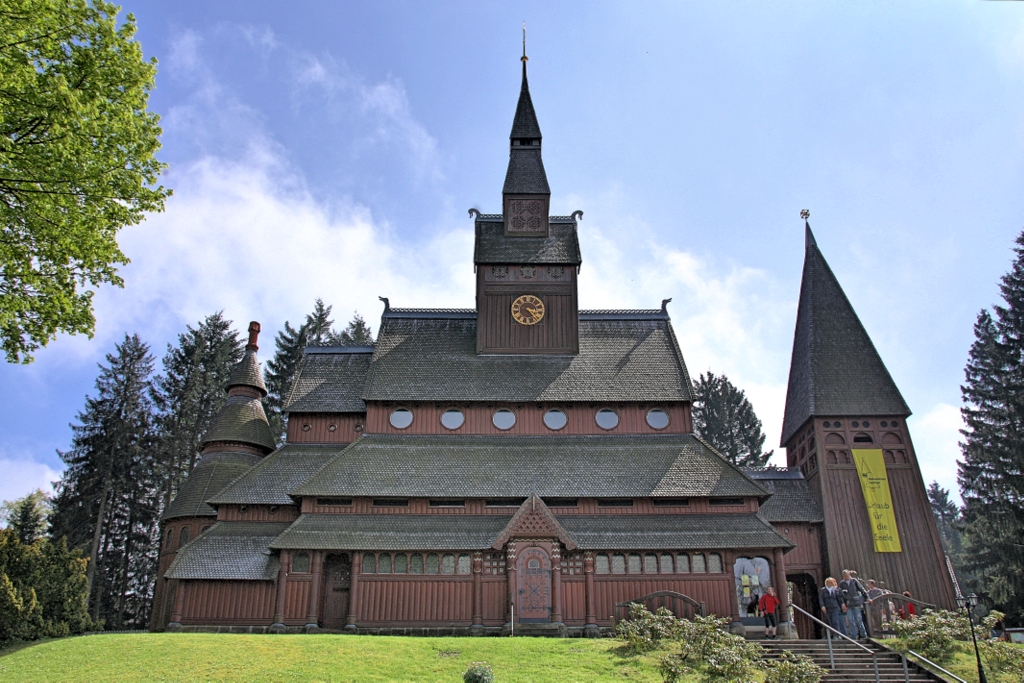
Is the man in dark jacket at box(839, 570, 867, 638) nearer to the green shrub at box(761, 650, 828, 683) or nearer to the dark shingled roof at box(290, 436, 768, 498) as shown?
the green shrub at box(761, 650, 828, 683)

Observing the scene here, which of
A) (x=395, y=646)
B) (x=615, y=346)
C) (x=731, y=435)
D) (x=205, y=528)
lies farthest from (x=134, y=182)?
(x=731, y=435)

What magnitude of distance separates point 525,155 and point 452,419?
15.0m

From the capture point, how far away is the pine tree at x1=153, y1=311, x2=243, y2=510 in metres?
47.0

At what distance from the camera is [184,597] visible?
87.3ft

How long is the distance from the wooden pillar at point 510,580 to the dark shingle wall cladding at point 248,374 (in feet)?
53.1

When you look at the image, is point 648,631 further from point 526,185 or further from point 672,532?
point 526,185

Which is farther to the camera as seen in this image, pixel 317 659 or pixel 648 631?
pixel 648 631

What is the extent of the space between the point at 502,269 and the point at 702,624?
20.4 meters

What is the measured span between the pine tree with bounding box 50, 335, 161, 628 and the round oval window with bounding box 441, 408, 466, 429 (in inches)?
933

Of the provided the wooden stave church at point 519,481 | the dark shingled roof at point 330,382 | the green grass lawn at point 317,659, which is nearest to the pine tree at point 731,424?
the wooden stave church at point 519,481

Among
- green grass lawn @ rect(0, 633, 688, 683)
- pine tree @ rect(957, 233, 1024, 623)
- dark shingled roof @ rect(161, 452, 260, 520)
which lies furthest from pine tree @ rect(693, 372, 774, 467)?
green grass lawn @ rect(0, 633, 688, 683)

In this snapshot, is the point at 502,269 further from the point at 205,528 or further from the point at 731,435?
the point at 731,435

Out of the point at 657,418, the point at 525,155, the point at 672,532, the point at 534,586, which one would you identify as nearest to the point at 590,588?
the point at 534,586

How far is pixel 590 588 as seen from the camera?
2598 centimetres
